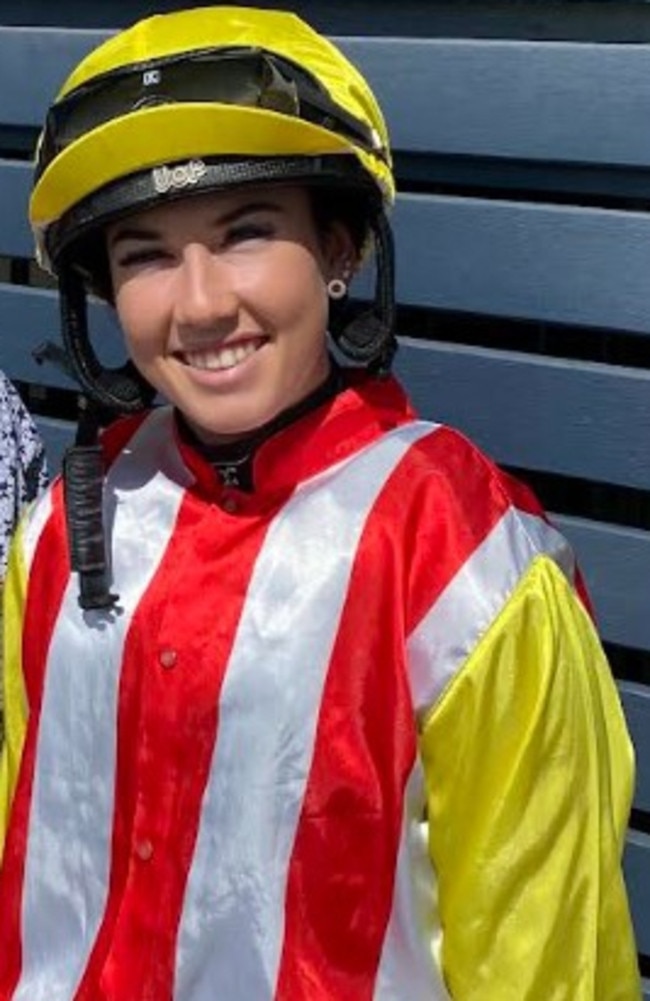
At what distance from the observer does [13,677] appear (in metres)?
2.36

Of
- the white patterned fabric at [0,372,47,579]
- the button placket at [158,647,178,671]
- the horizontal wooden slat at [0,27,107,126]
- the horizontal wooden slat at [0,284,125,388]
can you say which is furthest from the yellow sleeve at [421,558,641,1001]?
the horizontal wooden slat at [0,27,107,126]

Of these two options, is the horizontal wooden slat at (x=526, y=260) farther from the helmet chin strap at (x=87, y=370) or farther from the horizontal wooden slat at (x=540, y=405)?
the helmet chin strap at (x=87, y=370)

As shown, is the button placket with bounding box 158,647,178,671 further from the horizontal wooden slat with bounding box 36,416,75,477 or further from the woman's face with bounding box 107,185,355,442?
the horizontal wooden slat with bounding box 36,416,75,477

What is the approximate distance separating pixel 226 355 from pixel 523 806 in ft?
1.82

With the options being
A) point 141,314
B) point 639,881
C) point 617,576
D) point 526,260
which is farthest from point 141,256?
point 639,881

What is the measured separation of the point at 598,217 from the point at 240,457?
102 centimetres

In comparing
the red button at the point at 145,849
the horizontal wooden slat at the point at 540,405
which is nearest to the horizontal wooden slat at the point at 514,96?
the horizontal wooden slat at the point at 540,405

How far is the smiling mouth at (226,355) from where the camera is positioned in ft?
6.75

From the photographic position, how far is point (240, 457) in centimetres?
216

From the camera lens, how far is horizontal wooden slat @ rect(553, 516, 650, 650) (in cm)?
303

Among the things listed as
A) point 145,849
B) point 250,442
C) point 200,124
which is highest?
point 200,124

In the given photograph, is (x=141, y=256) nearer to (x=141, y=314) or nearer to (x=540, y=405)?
(x=141, y=314)

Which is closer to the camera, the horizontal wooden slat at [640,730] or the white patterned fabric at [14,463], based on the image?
the white patterned fabric at [14,463]

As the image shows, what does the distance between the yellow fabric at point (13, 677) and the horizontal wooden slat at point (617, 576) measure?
41.0 inches
